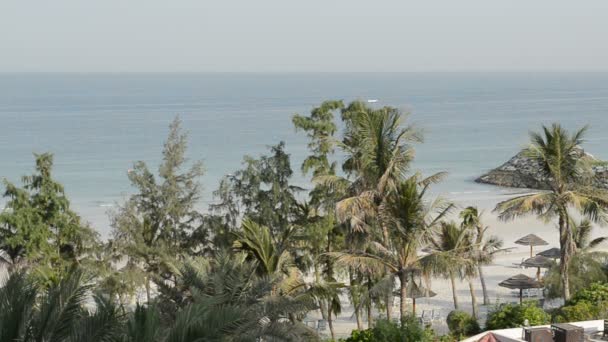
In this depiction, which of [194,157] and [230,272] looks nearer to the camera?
[230,272]

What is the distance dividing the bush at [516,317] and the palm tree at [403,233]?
1.65 metres

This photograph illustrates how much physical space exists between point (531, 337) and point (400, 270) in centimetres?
463

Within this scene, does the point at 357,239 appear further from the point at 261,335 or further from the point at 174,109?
the point at 174,109

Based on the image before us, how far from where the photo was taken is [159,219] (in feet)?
78.5

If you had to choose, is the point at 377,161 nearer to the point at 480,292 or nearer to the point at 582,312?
the point at 582,312

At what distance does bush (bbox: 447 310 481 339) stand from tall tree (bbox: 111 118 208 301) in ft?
27.5

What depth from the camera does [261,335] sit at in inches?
437

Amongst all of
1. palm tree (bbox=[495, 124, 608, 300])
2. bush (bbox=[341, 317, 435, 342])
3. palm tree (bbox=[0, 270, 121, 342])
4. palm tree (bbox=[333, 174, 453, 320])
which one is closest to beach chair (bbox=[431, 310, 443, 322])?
palm tree (bbox=[495, 124, 608, 300])

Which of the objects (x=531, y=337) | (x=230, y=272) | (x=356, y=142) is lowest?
(x=531, y=337)

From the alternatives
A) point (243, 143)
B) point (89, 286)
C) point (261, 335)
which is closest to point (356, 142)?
point (261, 335)

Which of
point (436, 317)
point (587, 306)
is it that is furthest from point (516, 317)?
point (436, 317)

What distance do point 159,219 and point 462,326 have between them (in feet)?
31.8

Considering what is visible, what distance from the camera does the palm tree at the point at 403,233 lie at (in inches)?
658

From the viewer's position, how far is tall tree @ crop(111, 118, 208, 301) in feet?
76.5
